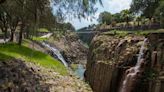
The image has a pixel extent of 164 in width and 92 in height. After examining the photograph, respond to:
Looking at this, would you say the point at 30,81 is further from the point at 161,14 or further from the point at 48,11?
the point at 161,14

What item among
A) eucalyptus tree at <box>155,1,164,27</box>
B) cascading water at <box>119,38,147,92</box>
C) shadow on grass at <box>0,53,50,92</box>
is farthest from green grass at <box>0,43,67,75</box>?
eucalyptus tree at <box>155,1,164,27</box>

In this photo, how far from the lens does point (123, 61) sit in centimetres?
3728

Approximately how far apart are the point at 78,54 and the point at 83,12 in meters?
63.4

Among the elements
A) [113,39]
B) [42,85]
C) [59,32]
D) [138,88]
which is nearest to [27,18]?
[59,32]

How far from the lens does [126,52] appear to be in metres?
37.3

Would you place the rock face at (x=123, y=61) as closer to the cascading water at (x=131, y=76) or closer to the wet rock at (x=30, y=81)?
the cascading water at (x=131, y=76)

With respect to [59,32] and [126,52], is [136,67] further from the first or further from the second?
[59,32]

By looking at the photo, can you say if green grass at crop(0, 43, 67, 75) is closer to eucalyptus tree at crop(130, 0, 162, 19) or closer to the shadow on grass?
the shadow on grass

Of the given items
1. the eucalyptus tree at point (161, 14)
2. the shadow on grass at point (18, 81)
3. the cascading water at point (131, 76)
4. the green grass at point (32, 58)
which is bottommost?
the cascading water at point (131, 76)

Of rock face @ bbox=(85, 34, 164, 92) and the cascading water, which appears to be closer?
rock face @ bbox=(85, 34, 164, 92)

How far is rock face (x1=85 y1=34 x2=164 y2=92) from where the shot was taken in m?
32.2

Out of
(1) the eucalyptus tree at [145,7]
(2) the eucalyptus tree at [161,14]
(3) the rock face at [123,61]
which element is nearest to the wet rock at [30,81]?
(3) the rock face at [123,61]

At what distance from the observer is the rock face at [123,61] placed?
32156 millimetres

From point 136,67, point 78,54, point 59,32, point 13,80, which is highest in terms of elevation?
point 59,32
